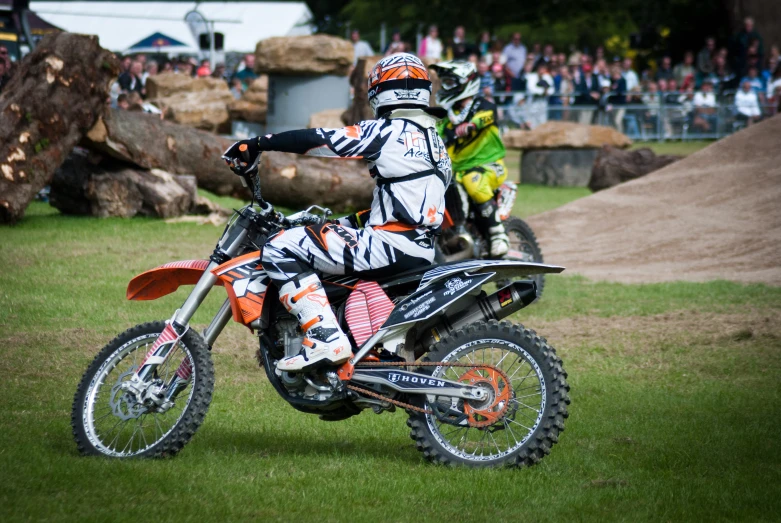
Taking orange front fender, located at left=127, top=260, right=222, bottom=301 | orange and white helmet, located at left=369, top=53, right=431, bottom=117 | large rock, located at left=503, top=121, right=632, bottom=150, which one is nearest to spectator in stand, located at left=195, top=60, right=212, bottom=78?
large rock, located at left=503, top=121, right=632, bottom=150

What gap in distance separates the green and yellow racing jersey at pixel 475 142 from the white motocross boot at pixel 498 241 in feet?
2.45

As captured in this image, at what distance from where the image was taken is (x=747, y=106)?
25.3 m

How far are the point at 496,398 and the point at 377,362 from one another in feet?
2.11

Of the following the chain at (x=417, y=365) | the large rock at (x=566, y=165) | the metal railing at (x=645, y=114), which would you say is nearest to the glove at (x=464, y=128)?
the chain at (x=417, y=365)

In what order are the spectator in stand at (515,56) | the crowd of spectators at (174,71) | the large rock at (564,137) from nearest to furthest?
the large rock at (564,137) < the crowd of spectators at (174,71) < the spectator in stand at (515,56)

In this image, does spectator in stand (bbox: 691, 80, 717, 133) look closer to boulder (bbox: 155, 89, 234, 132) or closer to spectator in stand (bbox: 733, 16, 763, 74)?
spectator in stand (bbox: 733, 16, 763, 74)

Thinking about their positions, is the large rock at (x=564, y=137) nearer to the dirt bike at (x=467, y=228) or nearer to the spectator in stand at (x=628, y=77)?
the spectator in stand at (x=628, y=77)

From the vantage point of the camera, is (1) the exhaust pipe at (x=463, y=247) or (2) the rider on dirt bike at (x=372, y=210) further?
(1) the exhaust pipe at (x=463, y=247)

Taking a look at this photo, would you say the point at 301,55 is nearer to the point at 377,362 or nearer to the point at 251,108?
the point at 251,108

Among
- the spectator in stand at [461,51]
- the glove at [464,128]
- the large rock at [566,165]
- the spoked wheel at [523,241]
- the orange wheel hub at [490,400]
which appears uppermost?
the spectator in stand at [461,51]

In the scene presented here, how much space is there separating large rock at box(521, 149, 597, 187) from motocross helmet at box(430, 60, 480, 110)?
41.0 feet

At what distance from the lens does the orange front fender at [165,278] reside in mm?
5797

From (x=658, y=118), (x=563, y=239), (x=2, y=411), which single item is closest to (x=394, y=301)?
(x=2, y=411)

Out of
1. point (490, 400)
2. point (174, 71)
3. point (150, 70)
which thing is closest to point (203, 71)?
point (174, 71)
